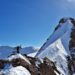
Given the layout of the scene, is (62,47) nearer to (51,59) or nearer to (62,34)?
(62,34)

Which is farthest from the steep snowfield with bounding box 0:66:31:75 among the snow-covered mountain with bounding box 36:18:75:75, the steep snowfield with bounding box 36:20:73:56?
the steep snowfield with bounding box 36:20:73:56

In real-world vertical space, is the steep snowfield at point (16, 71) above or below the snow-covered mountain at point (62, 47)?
below

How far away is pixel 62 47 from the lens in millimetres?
150375

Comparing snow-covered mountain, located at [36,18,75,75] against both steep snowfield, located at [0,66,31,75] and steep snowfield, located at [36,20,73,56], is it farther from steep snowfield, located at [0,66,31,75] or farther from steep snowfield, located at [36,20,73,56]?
steep snowfield, located at [0,66,31,75]

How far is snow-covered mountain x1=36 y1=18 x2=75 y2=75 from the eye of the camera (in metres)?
121

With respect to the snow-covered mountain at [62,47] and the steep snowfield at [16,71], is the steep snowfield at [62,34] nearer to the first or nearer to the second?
the snow-covered mountain at [62,47]

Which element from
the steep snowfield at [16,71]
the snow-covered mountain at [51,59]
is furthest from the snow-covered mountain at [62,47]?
the steep snowfield at [16,71]

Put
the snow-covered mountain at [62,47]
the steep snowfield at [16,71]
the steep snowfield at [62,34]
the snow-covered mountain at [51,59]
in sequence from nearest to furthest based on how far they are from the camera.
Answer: the steep snowfield at [16,71]
the snow-covered mountain at [51,59]
the snow-covered mountain at [62,47]
the steep snowfield at [62,34]

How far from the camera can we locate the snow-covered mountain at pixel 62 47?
120575mm

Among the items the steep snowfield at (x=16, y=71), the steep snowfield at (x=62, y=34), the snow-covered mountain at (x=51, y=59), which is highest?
the steep snowfield at (x=62, y=34)

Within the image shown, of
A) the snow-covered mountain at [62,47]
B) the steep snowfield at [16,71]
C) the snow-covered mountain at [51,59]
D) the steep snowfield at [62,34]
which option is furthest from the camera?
the steep snowfield at [62,34]

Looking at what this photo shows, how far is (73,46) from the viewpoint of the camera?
149m

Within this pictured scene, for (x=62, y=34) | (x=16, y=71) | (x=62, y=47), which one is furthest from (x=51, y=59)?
(x=16, y=71)

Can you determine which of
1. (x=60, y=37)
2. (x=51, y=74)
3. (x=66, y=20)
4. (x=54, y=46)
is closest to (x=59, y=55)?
(x=54, y=46)
